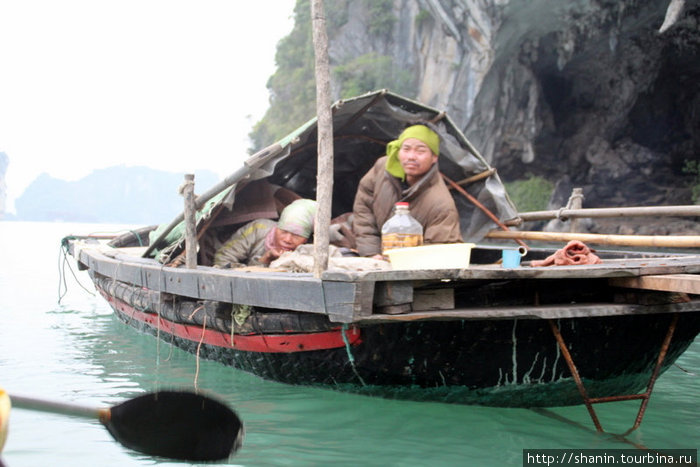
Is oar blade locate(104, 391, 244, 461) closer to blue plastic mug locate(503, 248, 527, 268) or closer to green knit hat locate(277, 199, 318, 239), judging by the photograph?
blue plastic mug locate(503, 248, 527, 268)

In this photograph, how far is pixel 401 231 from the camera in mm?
3955

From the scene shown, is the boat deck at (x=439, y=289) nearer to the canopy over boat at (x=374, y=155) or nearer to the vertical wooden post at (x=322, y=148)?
the vertical wooden post at (x=322, y=148)

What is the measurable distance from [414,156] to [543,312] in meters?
2.12

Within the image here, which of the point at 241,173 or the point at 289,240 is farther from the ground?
the point at 241,173

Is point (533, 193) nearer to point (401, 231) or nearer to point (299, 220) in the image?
point (299, 220)

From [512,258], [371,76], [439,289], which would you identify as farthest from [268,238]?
[371,76]

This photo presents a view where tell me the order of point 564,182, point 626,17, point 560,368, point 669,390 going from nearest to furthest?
1. point 560,368
2. point 669,390
3. point 626,17
4. point 564,182

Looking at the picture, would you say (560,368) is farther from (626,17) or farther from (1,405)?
(626,17)

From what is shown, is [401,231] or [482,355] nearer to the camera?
[482,355]

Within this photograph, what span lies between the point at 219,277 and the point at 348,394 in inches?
37.6

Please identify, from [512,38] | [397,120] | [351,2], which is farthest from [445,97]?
[397,120]

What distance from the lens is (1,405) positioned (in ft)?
3.45

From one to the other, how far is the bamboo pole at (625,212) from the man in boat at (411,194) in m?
1.19

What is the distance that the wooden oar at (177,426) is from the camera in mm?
1699
